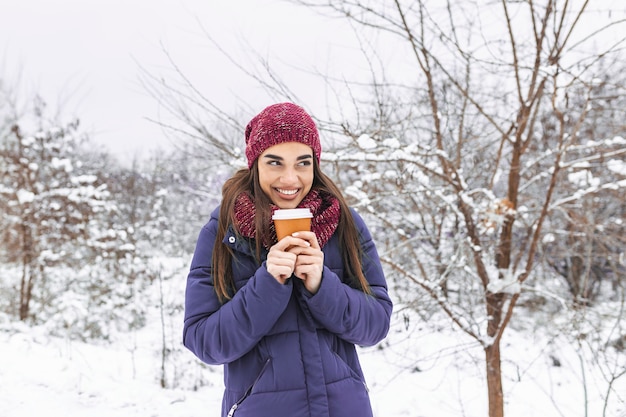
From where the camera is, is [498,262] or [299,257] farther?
[498,262]

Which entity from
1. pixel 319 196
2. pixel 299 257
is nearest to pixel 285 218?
pixel 299 257

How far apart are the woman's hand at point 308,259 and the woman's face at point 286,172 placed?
259 mm

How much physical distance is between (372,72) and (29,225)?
6928 millimetres

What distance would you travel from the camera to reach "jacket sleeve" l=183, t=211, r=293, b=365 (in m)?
1.10

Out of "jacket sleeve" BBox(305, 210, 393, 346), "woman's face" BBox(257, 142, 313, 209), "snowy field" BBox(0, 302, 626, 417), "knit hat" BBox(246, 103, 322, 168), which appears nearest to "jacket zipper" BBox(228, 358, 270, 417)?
"jacket sleeve" BBox(305, 210, 393, 346)

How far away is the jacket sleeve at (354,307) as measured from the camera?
114 cm

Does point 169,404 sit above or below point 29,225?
below

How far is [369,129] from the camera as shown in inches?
122

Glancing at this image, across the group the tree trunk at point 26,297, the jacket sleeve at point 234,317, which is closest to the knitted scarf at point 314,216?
the jacket sleeve at point 234,317

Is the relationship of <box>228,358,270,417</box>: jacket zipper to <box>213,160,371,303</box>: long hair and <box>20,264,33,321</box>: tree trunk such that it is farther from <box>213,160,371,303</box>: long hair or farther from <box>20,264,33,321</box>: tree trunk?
<box>20,264,33,321</box>: tree trunk

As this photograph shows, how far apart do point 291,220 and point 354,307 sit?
313mm

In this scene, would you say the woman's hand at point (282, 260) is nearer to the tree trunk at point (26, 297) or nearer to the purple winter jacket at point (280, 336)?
the purple winter jacket at point (280, 336)

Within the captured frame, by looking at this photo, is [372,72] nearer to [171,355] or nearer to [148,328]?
[171,355]

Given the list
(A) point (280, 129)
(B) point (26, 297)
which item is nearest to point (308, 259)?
(A) point (280, 129)
